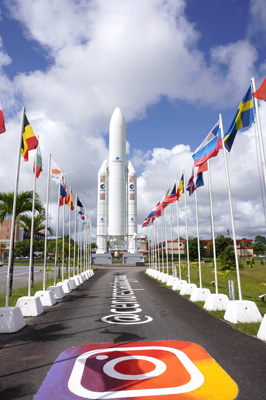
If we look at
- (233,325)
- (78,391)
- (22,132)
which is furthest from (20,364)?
(22,132)

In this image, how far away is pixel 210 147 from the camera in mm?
12930

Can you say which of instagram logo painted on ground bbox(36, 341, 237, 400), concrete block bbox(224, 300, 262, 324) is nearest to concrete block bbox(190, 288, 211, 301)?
concrete block bbox(224, 300, 262, 324)

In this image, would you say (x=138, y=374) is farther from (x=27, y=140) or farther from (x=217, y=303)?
(x=27, y=140)

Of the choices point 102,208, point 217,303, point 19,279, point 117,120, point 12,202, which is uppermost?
point 117,120

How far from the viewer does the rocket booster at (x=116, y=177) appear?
6544 centimetres

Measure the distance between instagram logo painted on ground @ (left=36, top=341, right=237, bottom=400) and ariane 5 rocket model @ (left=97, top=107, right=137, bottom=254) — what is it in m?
58.4

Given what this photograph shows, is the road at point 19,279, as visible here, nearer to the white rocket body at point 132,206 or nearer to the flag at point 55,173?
the flag at point 55,173

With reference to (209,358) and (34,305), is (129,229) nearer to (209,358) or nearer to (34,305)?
(34,305)

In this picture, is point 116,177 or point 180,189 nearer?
point 180,189

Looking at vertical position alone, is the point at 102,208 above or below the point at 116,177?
below

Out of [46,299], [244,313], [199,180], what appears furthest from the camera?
[199,180]

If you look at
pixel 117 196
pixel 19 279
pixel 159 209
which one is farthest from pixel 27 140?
pixel 117 196

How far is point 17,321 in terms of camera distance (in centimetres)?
947

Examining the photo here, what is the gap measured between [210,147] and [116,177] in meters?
53.3
